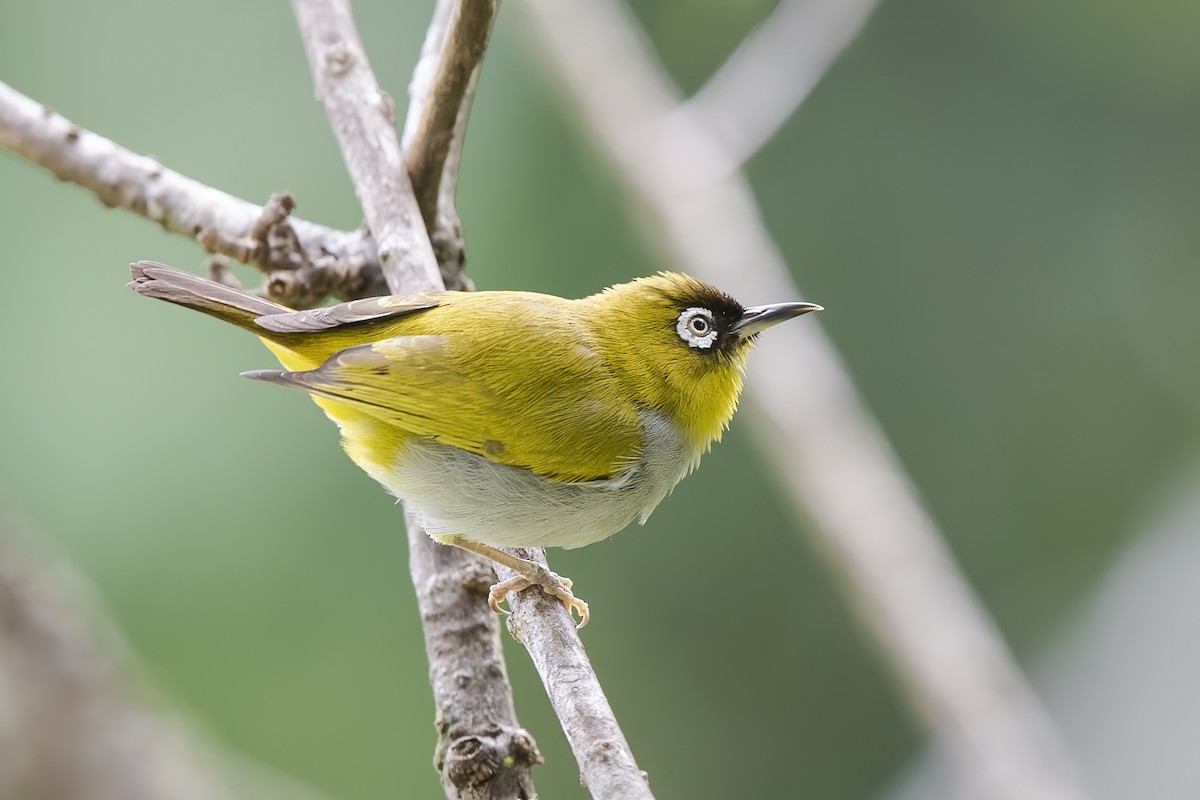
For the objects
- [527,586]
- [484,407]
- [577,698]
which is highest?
[484,407]

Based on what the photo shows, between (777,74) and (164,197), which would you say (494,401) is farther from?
(777,74)

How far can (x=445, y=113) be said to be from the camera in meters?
3.48

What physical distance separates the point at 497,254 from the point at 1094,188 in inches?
147

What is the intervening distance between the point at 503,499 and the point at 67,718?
2236 mm

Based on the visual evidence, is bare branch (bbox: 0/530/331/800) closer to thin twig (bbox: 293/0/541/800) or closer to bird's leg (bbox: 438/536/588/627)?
thin twig (bbox: 293/0/541/800)

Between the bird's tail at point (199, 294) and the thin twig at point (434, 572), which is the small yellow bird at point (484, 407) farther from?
the thin twig at point (434, 572)

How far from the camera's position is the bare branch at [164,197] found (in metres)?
3.49

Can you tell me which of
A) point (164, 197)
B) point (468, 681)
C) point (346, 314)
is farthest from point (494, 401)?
point (164, 197)

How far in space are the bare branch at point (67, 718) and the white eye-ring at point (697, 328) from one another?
105 inches

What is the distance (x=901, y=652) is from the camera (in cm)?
489

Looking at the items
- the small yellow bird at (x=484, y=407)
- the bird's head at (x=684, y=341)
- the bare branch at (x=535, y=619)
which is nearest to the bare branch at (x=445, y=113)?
the bare branch at (x=535, y=619)

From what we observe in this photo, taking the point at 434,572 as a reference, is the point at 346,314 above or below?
above

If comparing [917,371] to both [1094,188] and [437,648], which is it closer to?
[1094,188]

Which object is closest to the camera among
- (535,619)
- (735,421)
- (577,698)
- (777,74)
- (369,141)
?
(577,698)
